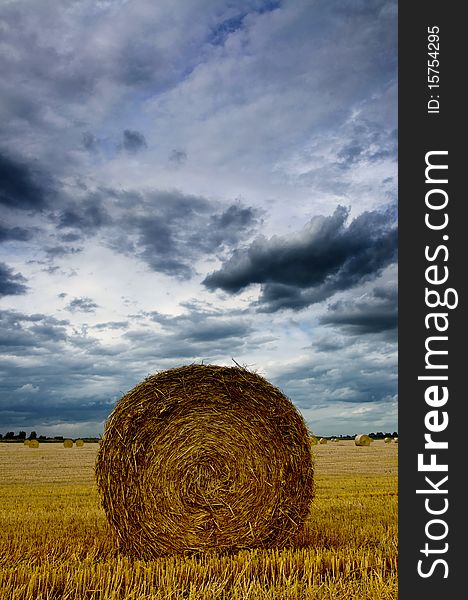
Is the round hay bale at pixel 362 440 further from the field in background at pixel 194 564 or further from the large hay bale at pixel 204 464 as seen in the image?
the large hay bale at pixel 204 464

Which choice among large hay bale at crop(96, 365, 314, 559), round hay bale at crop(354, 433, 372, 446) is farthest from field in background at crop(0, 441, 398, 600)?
round hay bale at crop(354, 433, 372, 446)

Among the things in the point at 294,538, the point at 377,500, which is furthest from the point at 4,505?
the point at 377,500

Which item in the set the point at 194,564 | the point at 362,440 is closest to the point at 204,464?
the point at 194,564

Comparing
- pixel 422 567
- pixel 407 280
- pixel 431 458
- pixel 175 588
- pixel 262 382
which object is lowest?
pixel 175 588

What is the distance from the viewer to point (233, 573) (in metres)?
5.71

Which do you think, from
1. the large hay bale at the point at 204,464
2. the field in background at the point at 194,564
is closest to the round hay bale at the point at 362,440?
the field in background at the point at 194,564

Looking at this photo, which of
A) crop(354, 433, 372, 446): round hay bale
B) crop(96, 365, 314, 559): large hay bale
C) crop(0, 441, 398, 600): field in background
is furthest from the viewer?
crop(354, 433, 372, 446): round hay bale

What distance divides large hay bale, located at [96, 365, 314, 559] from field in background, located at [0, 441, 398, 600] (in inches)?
12.4

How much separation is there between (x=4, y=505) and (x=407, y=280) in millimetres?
8405

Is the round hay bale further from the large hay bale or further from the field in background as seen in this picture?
the large hay bale

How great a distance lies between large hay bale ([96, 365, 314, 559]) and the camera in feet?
22.4

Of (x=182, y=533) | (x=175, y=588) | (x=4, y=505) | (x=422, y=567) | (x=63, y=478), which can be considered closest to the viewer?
(x=422, y=567)

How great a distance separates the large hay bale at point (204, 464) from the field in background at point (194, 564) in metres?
0.32

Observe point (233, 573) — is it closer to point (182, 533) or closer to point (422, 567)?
point (182, 533)
